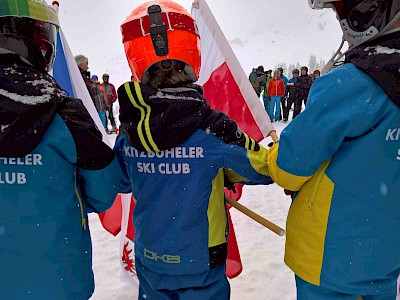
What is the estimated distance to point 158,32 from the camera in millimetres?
1681

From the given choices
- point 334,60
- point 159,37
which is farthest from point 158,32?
point 334,60

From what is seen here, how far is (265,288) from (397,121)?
1.97 m

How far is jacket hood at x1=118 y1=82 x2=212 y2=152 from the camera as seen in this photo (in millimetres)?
1564

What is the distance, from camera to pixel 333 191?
1454mm

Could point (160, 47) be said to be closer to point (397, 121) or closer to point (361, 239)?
point (397, 121)

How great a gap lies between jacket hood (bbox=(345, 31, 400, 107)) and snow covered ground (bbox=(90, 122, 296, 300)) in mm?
1975

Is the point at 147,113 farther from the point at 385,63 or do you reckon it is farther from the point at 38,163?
the point at 385,63

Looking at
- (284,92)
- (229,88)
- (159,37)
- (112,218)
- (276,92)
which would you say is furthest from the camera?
(284,92)

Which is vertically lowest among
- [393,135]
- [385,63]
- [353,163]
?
[353,163]

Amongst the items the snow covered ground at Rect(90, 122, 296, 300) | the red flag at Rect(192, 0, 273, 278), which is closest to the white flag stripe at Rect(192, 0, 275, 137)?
the red flag at Rect(192, 0, 273, 278)

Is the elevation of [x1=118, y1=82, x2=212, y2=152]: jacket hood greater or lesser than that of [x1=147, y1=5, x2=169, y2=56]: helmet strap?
lesser

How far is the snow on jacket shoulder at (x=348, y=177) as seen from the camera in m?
1.35

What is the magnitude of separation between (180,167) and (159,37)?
0.62 m

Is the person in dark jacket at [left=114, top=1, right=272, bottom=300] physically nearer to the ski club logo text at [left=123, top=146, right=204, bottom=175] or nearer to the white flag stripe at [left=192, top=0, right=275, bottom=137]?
the ski club logo text at [left=123, top=146, right=204, bottom=175]
